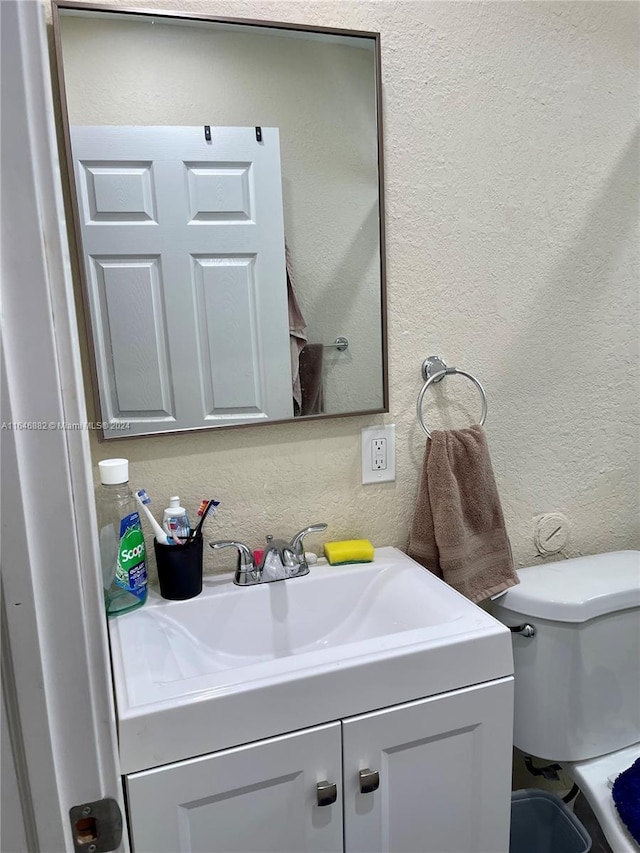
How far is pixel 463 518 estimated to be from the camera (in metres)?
1.19

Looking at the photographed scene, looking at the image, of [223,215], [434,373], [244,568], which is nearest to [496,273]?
[434,373]

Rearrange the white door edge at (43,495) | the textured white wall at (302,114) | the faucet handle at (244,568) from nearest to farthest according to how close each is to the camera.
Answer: the white door edge at (43,495), the textured white wall at (302,114), the faucet handle at (244,568)

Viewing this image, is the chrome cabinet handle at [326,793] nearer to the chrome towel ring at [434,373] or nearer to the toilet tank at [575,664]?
the toilet tank at [575,664]

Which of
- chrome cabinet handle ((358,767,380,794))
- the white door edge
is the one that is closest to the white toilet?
chrome cabinet handle ((358,767,380,794))

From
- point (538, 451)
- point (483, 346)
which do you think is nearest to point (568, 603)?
point (538, 451)

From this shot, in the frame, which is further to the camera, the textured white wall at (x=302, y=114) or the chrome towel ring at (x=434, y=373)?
the chrome towel ring at (x=434, y=373)

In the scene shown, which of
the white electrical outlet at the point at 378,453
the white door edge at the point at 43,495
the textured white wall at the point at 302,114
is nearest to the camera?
the white door edge at the point at 43,495

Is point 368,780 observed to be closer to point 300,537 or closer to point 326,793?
point 326,793

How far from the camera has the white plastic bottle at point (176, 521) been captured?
104 cm

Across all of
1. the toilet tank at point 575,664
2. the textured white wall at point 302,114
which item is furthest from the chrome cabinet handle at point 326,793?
the textured white wall at point 302,114

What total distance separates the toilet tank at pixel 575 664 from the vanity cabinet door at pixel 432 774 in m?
0.26

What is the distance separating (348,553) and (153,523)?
0.37 meters

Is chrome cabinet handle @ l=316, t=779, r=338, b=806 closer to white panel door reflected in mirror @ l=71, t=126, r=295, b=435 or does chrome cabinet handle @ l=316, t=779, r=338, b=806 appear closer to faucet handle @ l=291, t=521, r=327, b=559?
faucet handle @ l=291, t=521, r=327, b=559

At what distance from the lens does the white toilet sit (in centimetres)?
115
